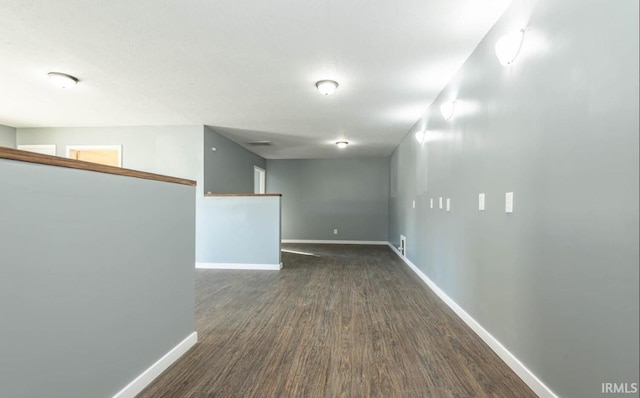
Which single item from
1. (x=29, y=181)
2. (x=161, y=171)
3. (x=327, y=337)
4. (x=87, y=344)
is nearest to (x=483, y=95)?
(x=327, y=337)

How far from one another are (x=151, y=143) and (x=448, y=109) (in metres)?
4.53

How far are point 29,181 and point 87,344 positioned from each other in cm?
74

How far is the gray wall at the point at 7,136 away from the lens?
5078 mm

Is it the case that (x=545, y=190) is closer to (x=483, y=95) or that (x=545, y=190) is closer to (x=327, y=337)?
(x=483, y=95)

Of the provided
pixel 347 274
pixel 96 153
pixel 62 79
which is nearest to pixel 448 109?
pixel 347 274

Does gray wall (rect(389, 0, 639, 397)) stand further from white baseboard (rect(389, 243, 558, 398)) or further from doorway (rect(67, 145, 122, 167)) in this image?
doorway (rect(67, 145, 122, 167))

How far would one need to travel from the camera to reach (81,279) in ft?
4.30

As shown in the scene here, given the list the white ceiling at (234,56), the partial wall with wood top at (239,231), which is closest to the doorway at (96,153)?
the white ceiling at (234,56)

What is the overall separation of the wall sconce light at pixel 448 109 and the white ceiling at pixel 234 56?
0.89ft

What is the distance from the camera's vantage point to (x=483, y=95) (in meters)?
2.36

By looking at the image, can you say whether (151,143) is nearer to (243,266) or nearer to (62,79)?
(62,79)

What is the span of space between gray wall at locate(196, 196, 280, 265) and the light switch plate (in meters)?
3.46

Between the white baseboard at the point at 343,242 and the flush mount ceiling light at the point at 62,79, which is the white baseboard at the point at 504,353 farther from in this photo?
the white baseboard at the point at 343,242

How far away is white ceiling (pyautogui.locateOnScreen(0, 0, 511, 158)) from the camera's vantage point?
2.06 m
